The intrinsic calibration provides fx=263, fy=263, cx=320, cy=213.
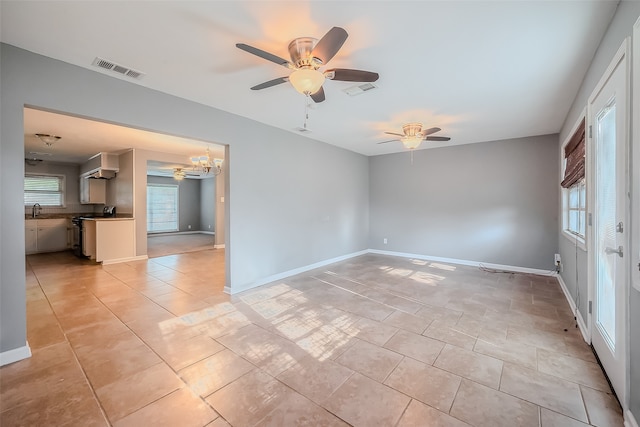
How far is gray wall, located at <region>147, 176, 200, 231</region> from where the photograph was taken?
37.8 feet

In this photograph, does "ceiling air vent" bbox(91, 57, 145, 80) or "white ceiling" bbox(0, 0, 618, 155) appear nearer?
"white ceiling" bbox(0, 0, 618, 155)

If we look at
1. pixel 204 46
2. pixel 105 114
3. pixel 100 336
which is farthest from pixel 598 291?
pixel 105 114

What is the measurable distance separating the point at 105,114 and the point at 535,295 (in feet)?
18.9

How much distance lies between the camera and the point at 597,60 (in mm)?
2221

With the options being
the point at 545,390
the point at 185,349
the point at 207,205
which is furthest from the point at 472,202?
the point at 207,205

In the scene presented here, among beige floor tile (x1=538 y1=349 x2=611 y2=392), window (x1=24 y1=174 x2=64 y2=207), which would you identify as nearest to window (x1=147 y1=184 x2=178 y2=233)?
window (x1=24 y1=174 x2=64 y2=207)

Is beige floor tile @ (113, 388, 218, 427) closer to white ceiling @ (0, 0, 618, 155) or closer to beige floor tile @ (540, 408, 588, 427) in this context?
beige floor tile @ (540, 408, 588, 427)

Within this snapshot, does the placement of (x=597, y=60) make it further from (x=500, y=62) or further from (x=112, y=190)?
(x=112, y=190)

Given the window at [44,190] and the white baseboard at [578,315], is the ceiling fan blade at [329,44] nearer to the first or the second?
the white baseboard at [578,315]

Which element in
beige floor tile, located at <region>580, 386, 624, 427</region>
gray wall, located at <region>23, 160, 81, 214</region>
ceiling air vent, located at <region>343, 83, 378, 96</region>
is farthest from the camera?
gray wall, located at <region>23, 160, 81, 214</region>

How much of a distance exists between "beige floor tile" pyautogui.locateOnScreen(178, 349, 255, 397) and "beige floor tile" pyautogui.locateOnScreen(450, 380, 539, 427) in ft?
5.00

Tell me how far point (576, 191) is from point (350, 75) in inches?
145

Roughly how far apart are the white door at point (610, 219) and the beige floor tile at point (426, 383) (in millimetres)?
975

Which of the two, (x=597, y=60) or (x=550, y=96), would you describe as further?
(x=550, y=96)
